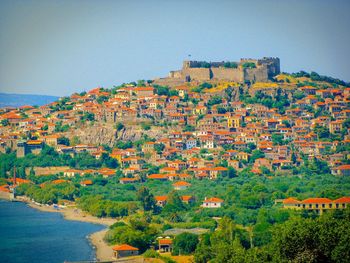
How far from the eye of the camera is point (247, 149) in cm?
6131

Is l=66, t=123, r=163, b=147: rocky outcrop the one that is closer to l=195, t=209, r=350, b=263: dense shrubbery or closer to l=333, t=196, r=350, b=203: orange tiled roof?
l=333, t=196, r=350, b=203: orange tiled roof

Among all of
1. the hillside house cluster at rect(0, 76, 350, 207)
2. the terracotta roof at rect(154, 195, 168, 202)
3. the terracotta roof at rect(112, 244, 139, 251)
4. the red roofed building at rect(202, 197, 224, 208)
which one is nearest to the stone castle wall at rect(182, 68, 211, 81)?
the hillside house cluster at rect(0, 76, 350, 207)

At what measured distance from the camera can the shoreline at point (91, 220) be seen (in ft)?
124

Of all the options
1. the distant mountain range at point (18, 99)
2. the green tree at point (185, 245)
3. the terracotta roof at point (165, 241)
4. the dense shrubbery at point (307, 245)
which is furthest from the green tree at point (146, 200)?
the distant mountain range at point (18, 99)

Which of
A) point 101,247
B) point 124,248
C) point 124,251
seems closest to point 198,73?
point 101,247

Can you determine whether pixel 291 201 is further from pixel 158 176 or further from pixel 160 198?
pixel 158 176

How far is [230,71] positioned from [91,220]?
2665 centimetres

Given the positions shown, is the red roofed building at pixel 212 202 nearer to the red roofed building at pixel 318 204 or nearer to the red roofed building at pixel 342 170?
the red roofed building at pixel 318 204

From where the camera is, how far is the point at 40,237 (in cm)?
4238

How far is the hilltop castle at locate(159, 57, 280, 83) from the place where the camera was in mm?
71188

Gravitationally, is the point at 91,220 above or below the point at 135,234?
below

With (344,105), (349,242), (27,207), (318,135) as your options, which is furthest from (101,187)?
(349,242)

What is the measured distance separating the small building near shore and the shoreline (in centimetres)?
24

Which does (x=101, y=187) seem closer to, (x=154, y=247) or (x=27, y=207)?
(x=27, y=207)
